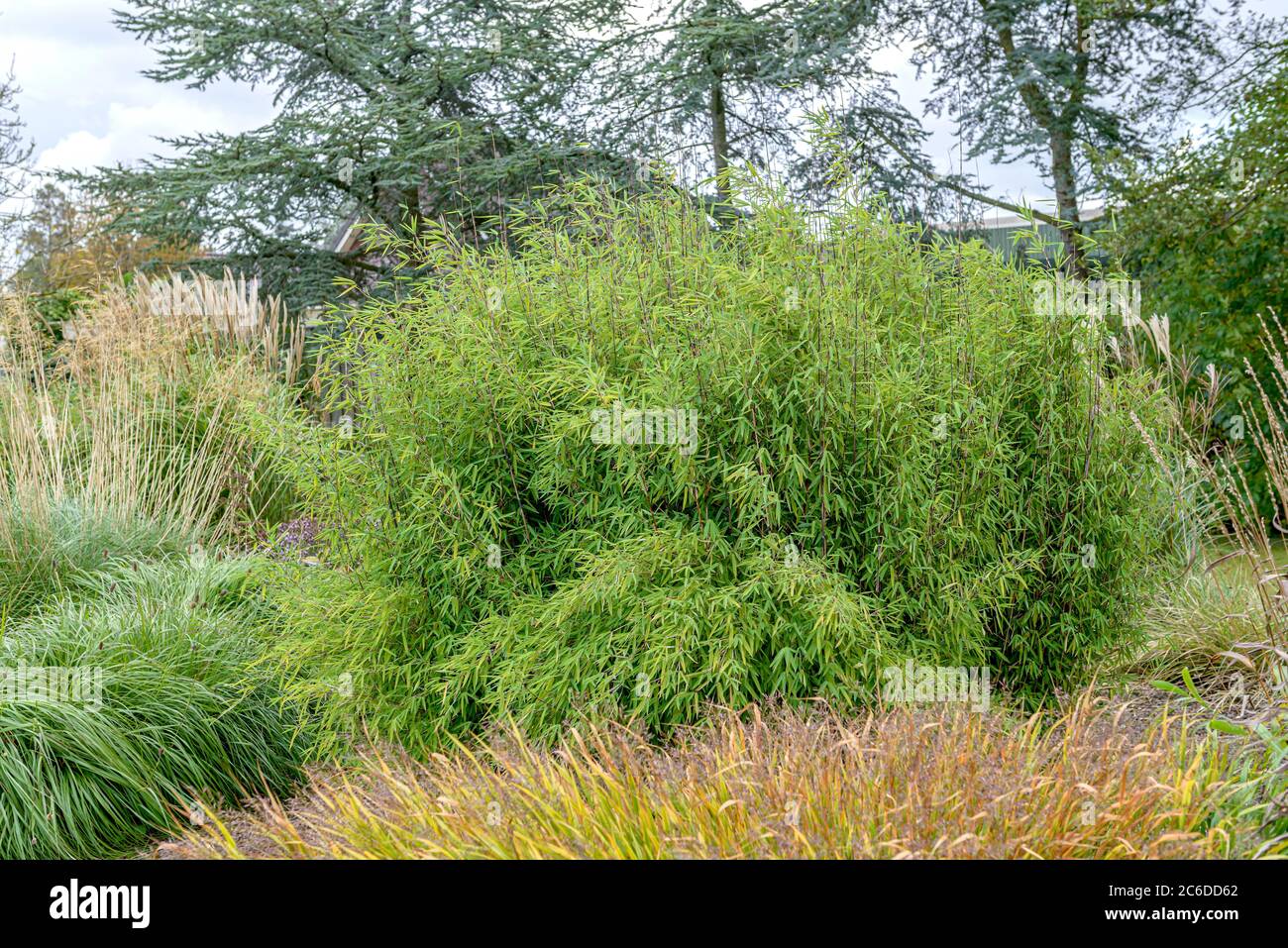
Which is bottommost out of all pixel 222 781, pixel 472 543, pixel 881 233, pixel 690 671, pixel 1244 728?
pixel 222 781

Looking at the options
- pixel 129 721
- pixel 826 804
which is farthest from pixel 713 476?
pixel 129 721

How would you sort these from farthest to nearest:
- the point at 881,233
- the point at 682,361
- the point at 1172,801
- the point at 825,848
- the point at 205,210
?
the point at 205,210 < the point at 881,233 < the point at 682,361 < the point at 1172,801 < the point at 825,848

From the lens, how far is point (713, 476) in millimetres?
3402

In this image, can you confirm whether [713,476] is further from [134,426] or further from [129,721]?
[134,426]

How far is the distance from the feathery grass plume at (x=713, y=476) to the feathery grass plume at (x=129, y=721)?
1.27 feet

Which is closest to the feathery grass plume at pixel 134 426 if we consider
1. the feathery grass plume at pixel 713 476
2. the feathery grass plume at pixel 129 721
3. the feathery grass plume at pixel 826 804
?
the feathery grass plume at pixel 129 721

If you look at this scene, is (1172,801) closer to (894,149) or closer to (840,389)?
(840,389)

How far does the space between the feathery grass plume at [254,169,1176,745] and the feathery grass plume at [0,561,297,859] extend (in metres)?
0.39

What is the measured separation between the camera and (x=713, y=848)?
7.39 feet

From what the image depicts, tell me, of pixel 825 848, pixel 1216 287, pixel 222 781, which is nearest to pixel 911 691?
pixel 825 848

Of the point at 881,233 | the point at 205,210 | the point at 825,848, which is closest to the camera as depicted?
the point at 825,848

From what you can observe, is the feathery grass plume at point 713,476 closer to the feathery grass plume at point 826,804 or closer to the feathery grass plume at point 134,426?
the feathery grass plume at point 826,804

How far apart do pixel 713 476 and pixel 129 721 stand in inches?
90.8

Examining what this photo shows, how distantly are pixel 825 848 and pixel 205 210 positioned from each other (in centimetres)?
1166
